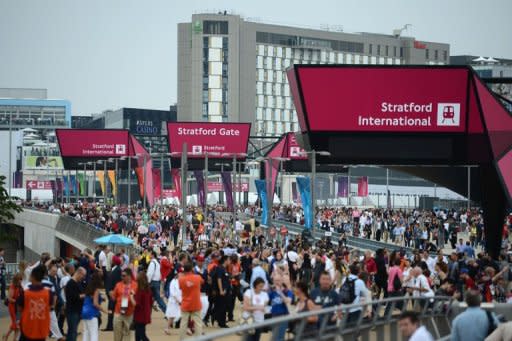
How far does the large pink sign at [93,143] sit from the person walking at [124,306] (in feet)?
210

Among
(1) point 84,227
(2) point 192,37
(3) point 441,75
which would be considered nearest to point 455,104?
(3) point 441,75

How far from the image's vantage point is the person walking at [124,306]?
19484 mm

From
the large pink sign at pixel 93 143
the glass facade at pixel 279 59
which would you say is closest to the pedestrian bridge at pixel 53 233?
the large pink sign at pixel 93 143

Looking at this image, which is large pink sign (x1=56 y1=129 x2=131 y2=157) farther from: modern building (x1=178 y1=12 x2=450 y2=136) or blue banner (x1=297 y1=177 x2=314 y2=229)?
modern building (x1=178 y1=12 x2=450 y2=136)

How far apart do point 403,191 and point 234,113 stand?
3777 centimetres

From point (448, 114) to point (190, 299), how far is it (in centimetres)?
2135

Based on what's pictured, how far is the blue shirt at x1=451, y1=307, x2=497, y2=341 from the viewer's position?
1420 centimetres

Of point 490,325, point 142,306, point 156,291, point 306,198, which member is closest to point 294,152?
point 306,198

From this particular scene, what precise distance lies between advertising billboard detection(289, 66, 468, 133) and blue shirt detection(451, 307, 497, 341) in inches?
1006

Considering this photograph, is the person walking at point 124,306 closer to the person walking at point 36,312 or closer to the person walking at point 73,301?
the person walking at point 73,301

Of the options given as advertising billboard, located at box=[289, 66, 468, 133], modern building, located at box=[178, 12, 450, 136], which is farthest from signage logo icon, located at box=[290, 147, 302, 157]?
modern building, located at box=[178, 12, 450, 136]

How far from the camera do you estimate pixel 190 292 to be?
20266 mm

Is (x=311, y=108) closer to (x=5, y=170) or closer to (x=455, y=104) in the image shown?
(x=455, y=104)

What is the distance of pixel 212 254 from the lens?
26422 mm
